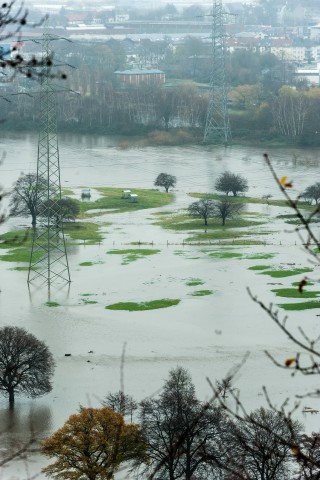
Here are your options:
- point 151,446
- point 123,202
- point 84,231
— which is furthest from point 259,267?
point 151,446

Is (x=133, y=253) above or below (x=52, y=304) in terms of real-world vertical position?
below

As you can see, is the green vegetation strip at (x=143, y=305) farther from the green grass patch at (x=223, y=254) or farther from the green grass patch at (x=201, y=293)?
the green grass patch at (x=223, y=254)

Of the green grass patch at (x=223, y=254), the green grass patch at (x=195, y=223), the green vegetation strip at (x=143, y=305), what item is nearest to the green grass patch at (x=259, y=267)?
the green grass patch at (x=223, y=254)

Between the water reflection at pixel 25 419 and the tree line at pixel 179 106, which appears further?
the tree line at pixel 179 106

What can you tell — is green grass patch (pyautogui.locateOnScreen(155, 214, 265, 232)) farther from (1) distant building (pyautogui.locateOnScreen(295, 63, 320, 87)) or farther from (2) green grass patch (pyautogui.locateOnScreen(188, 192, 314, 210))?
(1) distant building (pyautogui.locateOnScreen(295, 63, 320, 87))

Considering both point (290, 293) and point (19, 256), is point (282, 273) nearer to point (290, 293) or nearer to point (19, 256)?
point (290, 293)

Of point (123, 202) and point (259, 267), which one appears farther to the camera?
point (123, 202)

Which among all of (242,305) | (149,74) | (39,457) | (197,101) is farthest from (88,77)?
(39,457)
